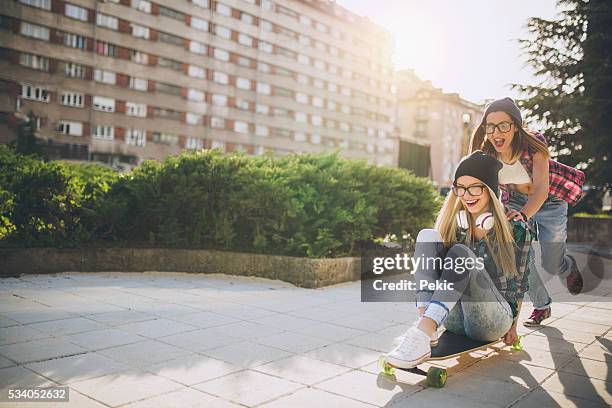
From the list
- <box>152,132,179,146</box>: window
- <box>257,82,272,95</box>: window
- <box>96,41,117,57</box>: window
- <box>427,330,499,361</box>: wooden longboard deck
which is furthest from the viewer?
<box>257,82,272,95</box>: window

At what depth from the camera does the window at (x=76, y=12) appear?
48.5 meters

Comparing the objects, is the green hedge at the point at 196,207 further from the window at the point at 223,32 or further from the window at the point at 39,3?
the window at the point at 223,32

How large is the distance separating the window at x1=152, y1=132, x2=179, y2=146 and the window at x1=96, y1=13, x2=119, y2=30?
11690mm

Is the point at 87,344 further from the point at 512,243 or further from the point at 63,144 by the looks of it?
the point at 63,144

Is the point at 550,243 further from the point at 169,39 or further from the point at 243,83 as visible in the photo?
the point at 243,83

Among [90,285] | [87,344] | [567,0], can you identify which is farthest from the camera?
[567,0]

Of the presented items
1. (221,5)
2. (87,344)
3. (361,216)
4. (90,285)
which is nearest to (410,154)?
(361,216)

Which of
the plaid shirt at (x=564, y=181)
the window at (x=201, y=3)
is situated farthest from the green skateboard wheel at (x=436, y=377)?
the window at (x=201, y=3)

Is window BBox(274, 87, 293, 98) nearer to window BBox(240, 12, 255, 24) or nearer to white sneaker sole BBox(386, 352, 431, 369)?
window BBox(240, 12, 255, 24)

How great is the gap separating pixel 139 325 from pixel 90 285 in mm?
2242

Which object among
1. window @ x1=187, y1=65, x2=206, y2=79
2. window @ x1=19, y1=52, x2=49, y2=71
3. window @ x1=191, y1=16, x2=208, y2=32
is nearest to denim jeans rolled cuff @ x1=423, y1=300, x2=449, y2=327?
window @ x1=19, y1=52, x2=49, y2=71

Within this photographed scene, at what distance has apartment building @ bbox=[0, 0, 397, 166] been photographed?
4738cm

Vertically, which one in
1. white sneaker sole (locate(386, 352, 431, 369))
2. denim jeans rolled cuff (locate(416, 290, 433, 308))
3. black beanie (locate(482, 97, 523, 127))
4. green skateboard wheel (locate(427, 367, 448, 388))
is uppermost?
black beanie (locate(482, 97, 523, 127))

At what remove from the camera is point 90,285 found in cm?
627
